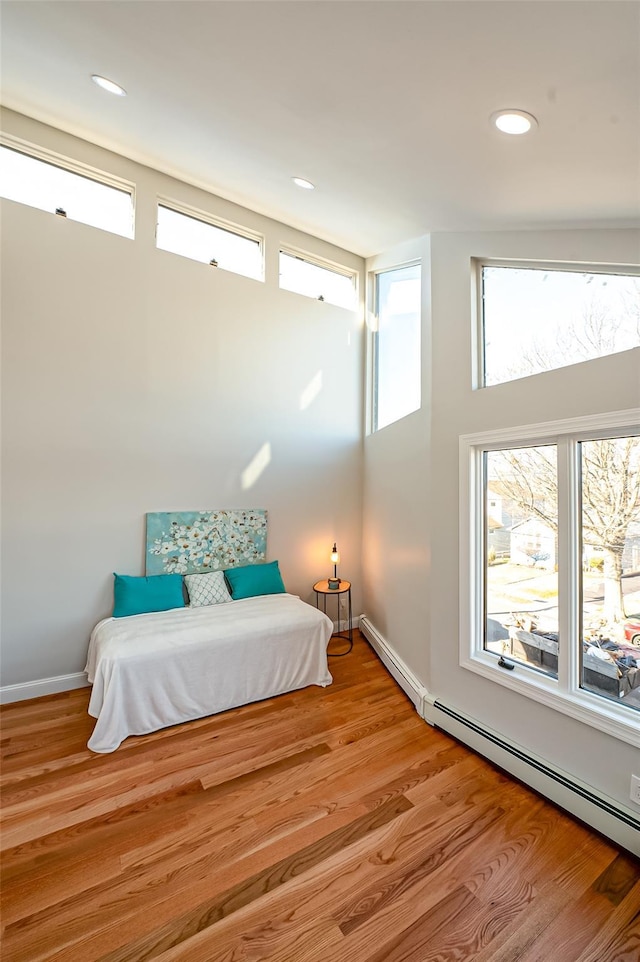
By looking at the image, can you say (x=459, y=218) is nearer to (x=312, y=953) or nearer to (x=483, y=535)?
(x=483, y=535)

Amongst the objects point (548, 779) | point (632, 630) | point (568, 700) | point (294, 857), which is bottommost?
point (294, 857)

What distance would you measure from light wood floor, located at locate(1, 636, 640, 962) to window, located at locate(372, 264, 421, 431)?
2572 mm

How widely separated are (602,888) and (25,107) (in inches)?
213

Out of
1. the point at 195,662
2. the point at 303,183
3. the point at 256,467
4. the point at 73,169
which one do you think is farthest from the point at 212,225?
the point at 195,662

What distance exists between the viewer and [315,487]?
4211 mm

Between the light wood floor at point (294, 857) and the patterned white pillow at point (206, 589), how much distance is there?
1033 millimetres

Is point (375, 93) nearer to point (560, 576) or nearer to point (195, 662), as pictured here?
point (560, 576)

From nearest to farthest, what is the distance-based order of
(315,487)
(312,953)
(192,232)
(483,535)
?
(312,953) → (483,535) → (192,232) → (315,487)

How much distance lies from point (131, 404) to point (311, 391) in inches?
67.9

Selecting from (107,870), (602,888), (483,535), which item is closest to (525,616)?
(483,535)

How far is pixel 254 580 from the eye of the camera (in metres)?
3.64

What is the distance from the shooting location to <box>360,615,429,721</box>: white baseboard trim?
2822 millimetres

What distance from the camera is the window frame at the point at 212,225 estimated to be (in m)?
3.45

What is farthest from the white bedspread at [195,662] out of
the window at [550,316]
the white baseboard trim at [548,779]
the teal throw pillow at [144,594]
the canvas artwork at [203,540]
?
the window at [550,316]
